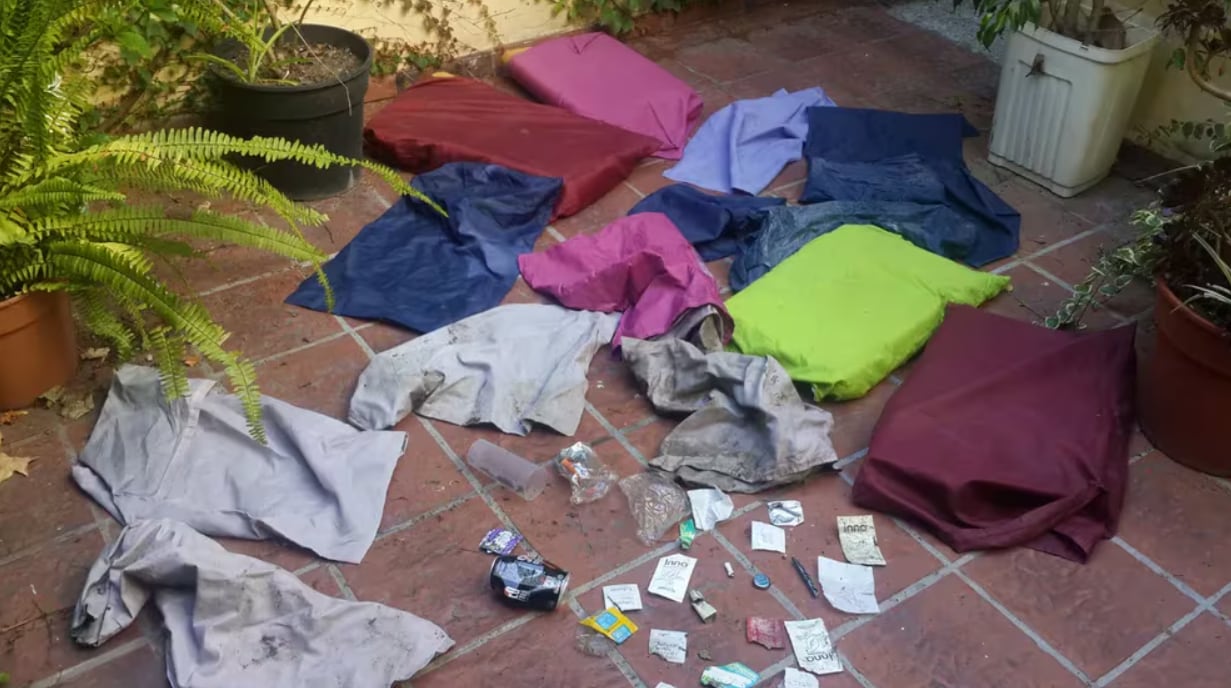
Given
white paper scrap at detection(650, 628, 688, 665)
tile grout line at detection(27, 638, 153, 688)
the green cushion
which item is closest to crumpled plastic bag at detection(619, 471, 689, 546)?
white paper scrap at detection(650, 628, 688, 665)

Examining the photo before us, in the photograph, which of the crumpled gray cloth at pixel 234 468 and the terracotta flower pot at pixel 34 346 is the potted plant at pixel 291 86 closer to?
the terracotta flower pot at pixel 34 346

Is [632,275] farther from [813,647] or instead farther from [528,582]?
[813,647]

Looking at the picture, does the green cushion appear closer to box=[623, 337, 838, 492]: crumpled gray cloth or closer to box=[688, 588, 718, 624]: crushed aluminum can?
box=[623, 337, 838, 492]: crumpled gray cloth

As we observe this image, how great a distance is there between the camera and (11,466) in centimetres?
232

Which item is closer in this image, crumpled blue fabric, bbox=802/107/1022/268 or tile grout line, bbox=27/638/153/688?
tile grout line, bbox=27/638/153/688

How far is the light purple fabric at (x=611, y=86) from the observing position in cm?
366

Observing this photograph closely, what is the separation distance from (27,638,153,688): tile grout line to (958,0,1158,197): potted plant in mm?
2695

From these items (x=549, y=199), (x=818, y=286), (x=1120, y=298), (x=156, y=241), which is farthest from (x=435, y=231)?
(x=1120, y=298)

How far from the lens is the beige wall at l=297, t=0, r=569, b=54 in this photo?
3602 millimetres

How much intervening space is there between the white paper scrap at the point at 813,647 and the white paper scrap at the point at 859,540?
19cm

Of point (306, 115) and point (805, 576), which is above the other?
point (306, 115)

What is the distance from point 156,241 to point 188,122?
3.76 ft

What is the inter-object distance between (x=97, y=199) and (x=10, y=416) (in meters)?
0.56

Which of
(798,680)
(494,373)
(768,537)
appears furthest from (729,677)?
(494,373)
